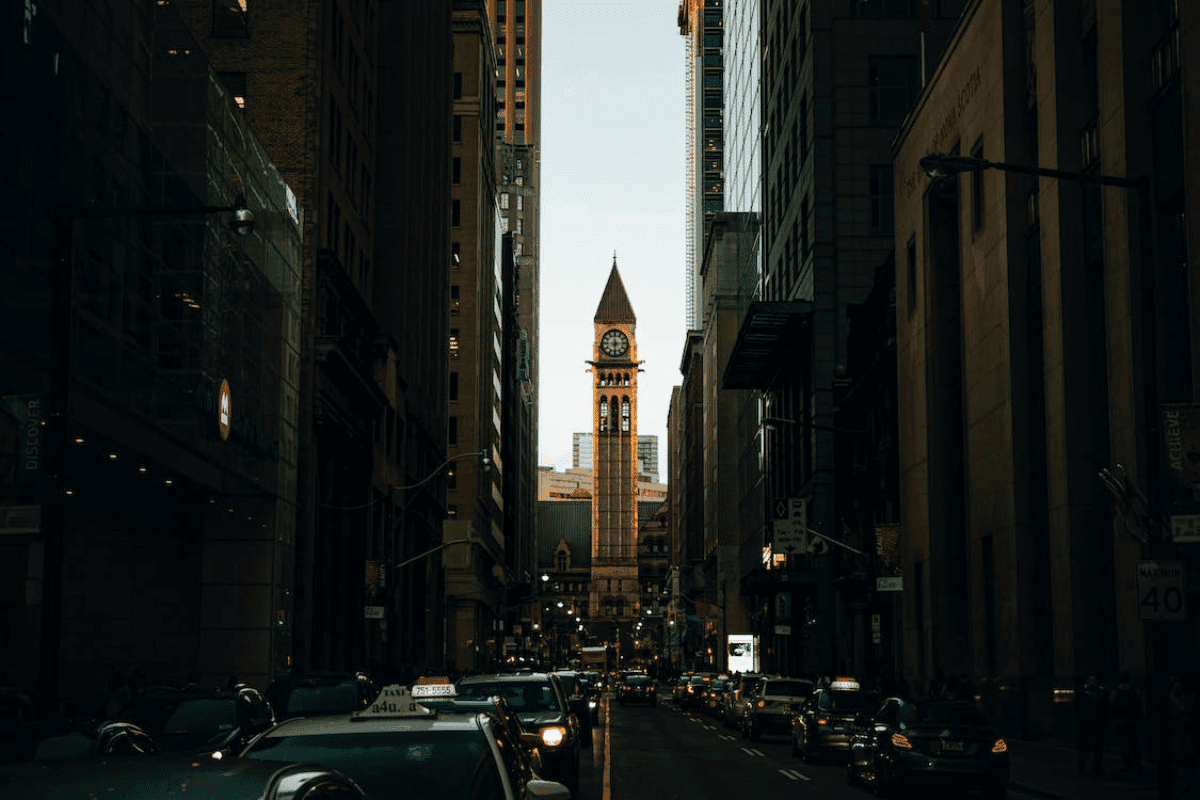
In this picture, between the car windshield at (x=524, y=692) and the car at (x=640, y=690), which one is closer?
the car windshield at (x=524, y=692)

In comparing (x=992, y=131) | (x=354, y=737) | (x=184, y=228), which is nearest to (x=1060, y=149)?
(x=992, y=131)

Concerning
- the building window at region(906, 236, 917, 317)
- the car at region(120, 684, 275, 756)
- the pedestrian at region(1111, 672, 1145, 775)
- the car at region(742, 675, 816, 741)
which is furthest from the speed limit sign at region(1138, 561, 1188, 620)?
the building window at region(906, 236, 917, 317)

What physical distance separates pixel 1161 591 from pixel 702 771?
12050 mm

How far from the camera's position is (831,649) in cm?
7469

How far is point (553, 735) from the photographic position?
21.5 m

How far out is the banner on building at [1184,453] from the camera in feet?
66.5

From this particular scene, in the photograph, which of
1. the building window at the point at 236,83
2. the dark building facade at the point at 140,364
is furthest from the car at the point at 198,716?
the building window at the point at 236,83

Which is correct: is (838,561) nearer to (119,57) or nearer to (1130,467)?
(1130,467)

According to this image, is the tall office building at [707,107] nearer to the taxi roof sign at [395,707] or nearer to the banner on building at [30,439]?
the banner on building at [30,439]

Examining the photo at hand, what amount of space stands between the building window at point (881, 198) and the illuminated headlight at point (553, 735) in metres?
56.1

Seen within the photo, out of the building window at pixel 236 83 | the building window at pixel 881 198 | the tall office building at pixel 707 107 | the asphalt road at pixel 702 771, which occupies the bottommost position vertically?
the asphalt road at pixel 702 771

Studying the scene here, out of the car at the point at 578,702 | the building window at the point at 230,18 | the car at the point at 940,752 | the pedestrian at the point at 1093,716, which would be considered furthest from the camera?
the building window at the point at 230,18

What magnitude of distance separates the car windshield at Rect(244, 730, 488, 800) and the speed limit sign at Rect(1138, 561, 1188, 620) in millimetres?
13989

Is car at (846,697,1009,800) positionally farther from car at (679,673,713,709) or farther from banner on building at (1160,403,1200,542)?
car at (679,673,713,709)
